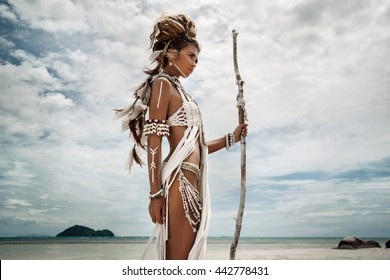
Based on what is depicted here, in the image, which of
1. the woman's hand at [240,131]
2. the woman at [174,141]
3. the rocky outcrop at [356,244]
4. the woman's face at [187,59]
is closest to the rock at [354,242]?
the rocky outcrop at [356,244]

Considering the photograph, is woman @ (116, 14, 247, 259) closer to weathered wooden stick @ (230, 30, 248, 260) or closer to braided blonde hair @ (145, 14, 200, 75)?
braided blonde hair @ (145, 14, 200, 75)

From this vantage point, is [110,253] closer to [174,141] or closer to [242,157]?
[242,157]

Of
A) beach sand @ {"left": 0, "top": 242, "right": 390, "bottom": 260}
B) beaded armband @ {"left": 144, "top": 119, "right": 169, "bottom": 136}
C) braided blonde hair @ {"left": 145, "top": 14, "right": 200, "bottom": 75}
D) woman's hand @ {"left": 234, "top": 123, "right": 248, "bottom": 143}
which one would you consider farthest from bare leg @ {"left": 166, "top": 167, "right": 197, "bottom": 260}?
beach sand @ {"left": 0, "top": 242, "right": 390, "bottom": 260}

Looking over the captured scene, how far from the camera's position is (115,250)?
462 inches

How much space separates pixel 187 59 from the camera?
2672mm

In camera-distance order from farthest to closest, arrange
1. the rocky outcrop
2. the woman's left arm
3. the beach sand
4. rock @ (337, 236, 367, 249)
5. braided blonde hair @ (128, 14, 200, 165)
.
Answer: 1. rock @ (337, 236, 367, 249)
2. the rocky outcrop
3. the beach sand
4. the woman's left arm
5. braided blonde hair @ (128, 14, 200, 165)

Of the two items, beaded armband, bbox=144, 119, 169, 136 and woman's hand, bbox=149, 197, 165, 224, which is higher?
beaded armband, bbox=144, 119, 169, 136

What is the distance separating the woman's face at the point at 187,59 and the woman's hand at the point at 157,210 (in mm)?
841

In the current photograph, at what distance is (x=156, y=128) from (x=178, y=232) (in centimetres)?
60

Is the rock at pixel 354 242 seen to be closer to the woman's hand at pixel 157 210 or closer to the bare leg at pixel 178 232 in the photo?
the bare leg at pixel 178 232

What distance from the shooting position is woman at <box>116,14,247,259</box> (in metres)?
2.38

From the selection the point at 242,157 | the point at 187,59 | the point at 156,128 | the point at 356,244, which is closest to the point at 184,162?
the point at 156,128

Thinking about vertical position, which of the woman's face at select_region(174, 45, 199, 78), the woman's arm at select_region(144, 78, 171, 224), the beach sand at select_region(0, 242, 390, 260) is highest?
the woman's face at select_region(174, 45, 199, 78)
